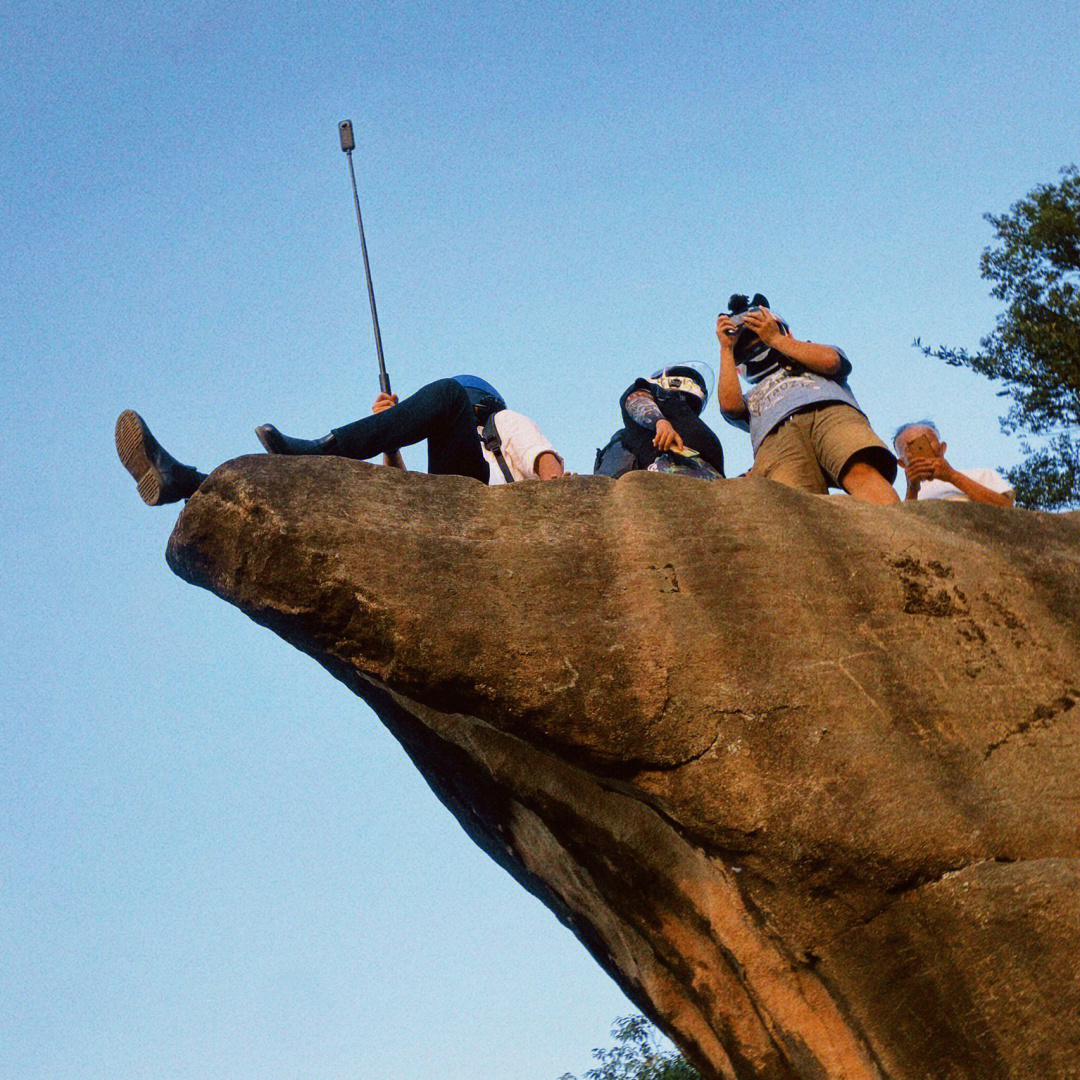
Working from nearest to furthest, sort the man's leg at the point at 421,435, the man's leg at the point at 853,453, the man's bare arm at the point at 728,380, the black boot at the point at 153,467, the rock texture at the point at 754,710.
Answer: the rock texture at the point at 754,710, the black boot at the point at 153,467, the man's leg at the point at 421,435, the man's leg at the point at 853,453, the man's bare arm at the point at 728,380

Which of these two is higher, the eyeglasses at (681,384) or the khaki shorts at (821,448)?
the eyeglasses at (681,384)

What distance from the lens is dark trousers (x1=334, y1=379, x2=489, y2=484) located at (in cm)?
611

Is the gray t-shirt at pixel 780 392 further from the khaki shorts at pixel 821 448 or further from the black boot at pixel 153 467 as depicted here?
the black boot at pixel 153 467

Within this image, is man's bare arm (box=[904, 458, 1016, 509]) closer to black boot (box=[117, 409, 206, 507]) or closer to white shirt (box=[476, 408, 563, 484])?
white shirt (box=[476, 408, 563, 484])

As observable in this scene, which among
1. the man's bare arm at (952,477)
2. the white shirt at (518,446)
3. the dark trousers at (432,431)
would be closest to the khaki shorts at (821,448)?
the man's bare arm at (952,477)

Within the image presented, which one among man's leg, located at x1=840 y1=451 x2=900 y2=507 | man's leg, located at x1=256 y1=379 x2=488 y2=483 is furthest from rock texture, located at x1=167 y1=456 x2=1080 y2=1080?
man's leg, located at x1=840 y1=451 x2=900 y2=507

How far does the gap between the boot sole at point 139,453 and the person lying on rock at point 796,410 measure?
9.78 ft

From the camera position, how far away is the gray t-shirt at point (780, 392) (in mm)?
6926

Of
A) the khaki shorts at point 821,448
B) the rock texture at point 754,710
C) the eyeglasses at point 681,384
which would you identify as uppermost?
the eyeglasses at point 681,384

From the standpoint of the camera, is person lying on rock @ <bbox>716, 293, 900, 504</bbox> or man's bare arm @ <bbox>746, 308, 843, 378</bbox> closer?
person lying on rock @ <bbox>716, 293, 900, 504</bbox>

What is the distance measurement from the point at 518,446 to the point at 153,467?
2013mm

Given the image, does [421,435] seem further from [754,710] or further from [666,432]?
[754,710]

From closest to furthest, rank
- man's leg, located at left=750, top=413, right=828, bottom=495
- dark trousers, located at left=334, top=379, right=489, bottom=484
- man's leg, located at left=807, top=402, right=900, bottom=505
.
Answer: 1. dark trousers, located at left=334, top=379, right=489, bottom=484
2. man's leg, located at left=807, top=402, right=900, bottom=505
3. man's leg, located at left=750, top=413, right=828, bottom=495

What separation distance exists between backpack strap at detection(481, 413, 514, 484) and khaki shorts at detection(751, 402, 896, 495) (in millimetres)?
1283
